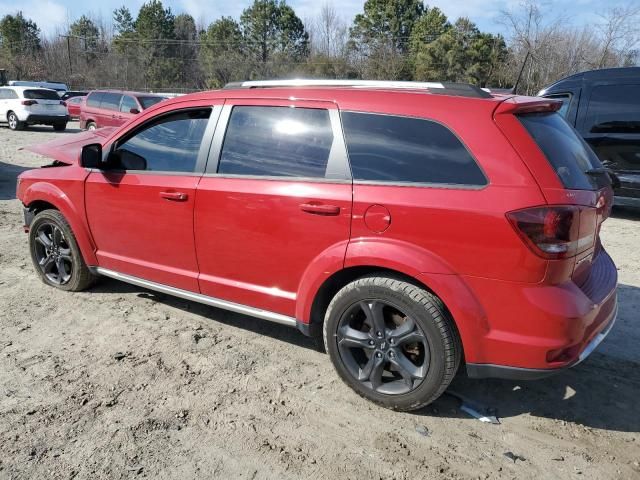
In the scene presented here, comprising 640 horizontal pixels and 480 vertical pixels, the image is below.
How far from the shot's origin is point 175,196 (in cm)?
362

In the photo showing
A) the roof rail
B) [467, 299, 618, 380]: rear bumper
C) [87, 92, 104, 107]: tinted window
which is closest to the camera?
[467, 299, 618, 380]: rear bumper

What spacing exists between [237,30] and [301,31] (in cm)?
775

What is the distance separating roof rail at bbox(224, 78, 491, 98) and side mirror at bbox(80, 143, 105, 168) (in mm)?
1252

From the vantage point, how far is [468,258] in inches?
104

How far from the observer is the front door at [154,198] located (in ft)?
12.0

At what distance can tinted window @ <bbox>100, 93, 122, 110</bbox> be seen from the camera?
16.4 meters

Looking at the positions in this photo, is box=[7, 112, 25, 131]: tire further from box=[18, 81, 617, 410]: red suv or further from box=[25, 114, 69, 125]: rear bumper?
box=[18, 81, 617, 410]: red suv

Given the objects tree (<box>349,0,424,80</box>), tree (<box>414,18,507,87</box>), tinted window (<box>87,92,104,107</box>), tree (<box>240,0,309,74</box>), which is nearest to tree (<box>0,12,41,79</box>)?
tree (<box>240,0,309,74</box>)

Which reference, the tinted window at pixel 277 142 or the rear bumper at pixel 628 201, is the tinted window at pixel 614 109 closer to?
the rear bumper at pixel 628 201

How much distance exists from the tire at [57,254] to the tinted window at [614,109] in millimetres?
6927

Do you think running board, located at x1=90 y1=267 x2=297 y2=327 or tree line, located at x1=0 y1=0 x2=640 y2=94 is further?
tree line, located at x1=0 y1=0 x2=640 y2=94

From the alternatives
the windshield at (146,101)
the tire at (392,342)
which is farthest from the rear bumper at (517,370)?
the windshield at (146,101)

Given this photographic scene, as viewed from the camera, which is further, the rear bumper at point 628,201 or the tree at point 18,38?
the tree at point 18,38

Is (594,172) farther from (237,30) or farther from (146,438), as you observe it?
(237,30)
